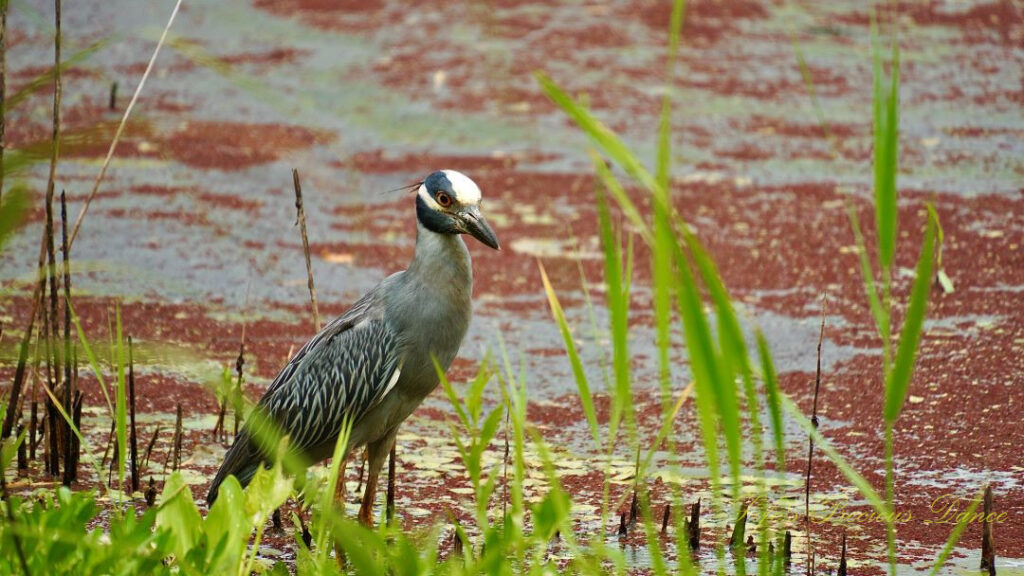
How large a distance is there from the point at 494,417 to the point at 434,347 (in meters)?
1.50

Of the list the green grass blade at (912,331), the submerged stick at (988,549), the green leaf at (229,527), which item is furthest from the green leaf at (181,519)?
the submerged stick at (988,549)

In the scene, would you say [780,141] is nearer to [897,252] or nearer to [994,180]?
[994,180]

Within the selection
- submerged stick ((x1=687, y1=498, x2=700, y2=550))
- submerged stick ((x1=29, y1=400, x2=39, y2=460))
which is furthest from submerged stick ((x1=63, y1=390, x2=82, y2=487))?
submerged stick ((x1=687, y1=498, x2=700, y2=550))

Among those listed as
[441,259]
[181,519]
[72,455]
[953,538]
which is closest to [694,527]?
[441,259]

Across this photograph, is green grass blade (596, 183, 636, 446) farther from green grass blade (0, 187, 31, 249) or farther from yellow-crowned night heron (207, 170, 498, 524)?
yellow-crowned night heron (207, 170, 498, 524)

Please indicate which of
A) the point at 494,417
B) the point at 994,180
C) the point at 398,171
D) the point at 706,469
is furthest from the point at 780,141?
the point at 494,417

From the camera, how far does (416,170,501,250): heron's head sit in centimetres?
405

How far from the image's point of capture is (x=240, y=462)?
399 cm

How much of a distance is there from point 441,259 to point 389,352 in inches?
13.2

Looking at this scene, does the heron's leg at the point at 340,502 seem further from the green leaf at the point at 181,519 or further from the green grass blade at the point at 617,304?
the green grass blade at the point at 617,304

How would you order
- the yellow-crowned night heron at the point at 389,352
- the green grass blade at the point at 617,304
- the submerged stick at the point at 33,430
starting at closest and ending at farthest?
the green grass blade at the point at 617,304
the yellow-crowned night heron at the point at 389,352
the submerged stick at the point at 33,430

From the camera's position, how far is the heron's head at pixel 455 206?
13.3 feet

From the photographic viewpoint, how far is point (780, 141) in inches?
335

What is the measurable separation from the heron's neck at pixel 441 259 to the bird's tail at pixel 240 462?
742 mm
